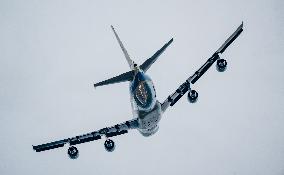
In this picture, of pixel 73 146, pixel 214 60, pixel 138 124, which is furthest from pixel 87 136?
pixel 214 60

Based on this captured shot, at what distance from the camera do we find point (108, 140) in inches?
1608

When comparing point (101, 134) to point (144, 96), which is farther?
point (101, 134)

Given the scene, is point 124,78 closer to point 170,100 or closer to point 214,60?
point 170,100

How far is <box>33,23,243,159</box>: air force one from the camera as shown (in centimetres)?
3544

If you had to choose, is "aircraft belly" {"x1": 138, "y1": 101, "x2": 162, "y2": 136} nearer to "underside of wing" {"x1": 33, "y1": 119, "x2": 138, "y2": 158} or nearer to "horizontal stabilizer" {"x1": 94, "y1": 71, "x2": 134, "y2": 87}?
"underside of wing" {"x1": 33, "y1": 119, "x2": 138, "y2": 158}

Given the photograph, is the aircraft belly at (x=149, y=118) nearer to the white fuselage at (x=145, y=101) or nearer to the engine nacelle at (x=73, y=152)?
the white fuselage at (x=145, y=101)

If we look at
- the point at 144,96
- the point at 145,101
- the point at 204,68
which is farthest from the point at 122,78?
the point at 204,68

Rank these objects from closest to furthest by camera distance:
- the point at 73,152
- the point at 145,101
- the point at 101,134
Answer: the point at 145,101 < the point at 101,134 < the point at 73,152

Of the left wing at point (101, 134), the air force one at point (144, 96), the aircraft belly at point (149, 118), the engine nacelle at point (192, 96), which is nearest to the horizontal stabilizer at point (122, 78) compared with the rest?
the air force one at point (144, 96)

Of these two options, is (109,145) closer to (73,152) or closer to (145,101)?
(73,152)

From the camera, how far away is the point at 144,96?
115ft

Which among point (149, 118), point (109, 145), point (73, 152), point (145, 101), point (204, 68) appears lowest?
point (149, 118)

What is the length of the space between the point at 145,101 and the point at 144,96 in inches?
24.4

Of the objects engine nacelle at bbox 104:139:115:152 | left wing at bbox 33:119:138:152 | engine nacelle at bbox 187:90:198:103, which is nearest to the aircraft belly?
left wing at bbox 33:119:138:152
